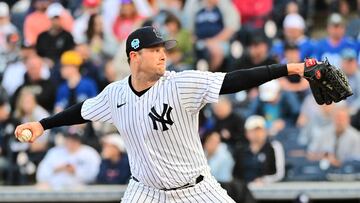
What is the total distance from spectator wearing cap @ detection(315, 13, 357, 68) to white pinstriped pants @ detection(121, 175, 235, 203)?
16.9 feet

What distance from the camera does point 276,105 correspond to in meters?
10.6

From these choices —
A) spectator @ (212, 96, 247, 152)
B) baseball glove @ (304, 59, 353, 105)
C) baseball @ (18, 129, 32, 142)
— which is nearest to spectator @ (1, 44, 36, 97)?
spectator @ (212, 96, 247, 152)

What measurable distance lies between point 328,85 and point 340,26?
584cm

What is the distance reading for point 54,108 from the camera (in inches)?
444

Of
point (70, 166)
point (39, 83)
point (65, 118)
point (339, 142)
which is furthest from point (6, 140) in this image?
point (65, 118)

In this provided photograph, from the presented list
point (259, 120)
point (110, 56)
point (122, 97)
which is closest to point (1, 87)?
point (110, 56)

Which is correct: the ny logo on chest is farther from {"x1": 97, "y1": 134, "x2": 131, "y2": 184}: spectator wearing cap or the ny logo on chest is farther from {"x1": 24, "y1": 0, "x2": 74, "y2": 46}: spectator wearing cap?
{"x1": 24, "y1": 0, "x2": 74, "y2": 46}: spectator wearing cap

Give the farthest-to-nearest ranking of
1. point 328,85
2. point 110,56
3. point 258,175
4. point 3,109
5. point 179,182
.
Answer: point 110,56, point 3,109, point 258,175, point 179,182, point 328,85

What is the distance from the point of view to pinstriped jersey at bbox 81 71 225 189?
585 centimetres

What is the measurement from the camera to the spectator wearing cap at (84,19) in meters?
12.3

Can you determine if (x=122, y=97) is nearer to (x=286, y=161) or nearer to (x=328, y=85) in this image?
(x=328, y=85)

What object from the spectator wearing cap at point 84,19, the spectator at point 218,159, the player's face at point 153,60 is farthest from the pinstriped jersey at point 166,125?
the spectator wearing cap at point 84,19

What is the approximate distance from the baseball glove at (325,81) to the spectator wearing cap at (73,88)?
5.73 m

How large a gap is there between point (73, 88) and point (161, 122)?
543 cm
